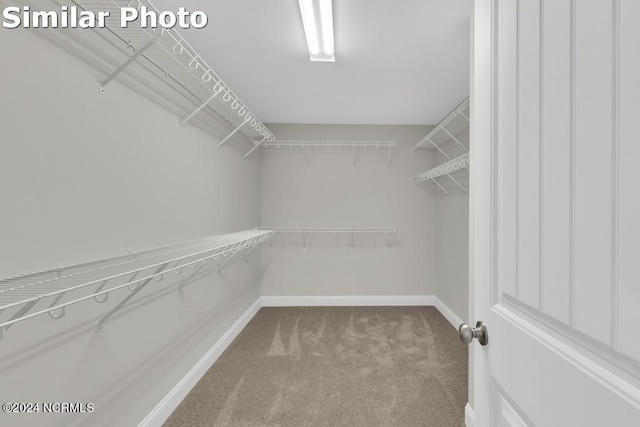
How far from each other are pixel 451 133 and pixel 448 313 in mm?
1828

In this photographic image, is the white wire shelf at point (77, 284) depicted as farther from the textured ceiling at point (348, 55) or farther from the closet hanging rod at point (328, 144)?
the closet hanging rod at point (328, 144)

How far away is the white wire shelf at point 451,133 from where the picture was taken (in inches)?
99.8

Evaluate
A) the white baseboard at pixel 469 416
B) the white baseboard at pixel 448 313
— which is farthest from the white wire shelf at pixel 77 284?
the white baseboard at pixel 448 313

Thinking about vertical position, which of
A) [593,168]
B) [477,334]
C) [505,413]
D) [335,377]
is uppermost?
[593,168]

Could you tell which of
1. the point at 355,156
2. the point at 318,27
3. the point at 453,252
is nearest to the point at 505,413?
the point at 318,27

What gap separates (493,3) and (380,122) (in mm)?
2789

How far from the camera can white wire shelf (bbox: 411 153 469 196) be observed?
2.25m

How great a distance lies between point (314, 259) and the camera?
11.8ft

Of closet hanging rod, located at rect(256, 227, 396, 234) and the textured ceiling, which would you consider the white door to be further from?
closet hanging rod, located at rect(256, 227, 396, 234)

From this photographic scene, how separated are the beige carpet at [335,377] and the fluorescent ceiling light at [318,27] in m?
2.13

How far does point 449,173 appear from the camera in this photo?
2820mm

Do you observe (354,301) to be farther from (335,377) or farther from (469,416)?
(469,416)

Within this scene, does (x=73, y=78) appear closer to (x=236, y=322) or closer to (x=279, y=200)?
(x=236, y=322)

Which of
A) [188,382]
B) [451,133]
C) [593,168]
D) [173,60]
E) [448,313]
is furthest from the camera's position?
[448,313]
